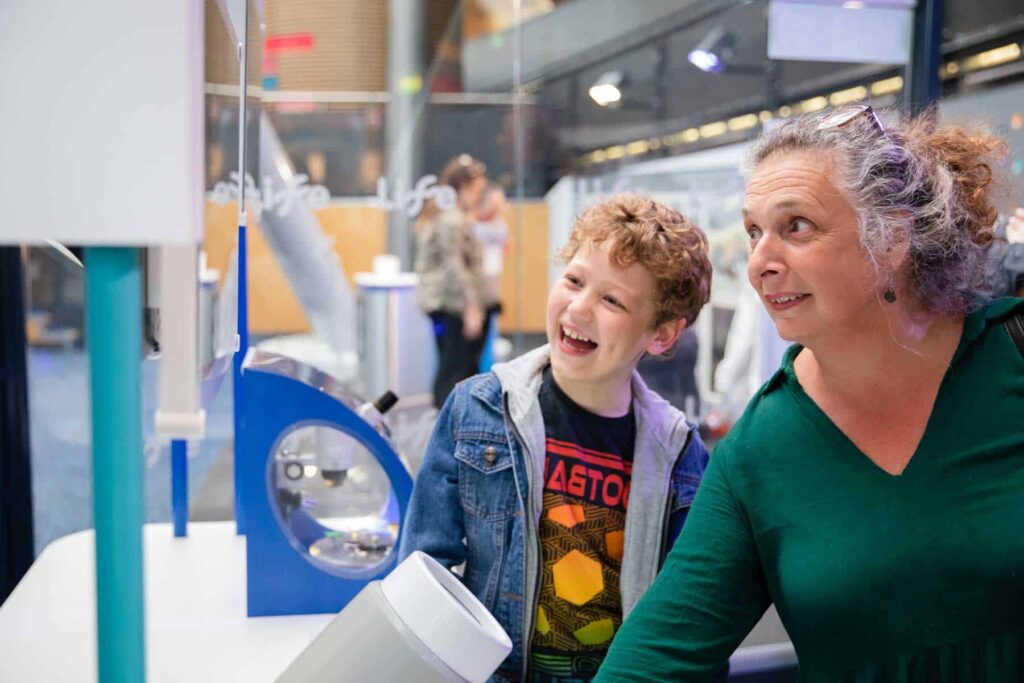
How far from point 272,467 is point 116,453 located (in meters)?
1.00

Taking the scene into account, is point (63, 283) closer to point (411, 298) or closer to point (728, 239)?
point (411, 298)

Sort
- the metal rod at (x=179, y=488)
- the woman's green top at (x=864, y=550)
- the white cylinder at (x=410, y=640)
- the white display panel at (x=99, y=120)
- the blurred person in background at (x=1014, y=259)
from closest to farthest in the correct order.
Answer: the white display panel at (x=99, y=120) → the white cylinder at (x=410, y=640) → the woman's green top at (x=864, y=550) → the metal rod at (x=179, y=488) → the blurred person in background at (x=1014, y=259)

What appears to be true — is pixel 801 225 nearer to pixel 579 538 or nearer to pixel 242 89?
pixel 579 538

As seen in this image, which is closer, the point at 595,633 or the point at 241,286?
the point at 595,633

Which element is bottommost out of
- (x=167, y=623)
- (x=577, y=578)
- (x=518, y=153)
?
(x=167, y=623)

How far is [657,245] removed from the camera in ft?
4.40

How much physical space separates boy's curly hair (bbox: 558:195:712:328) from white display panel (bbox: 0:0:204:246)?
2.76 ft

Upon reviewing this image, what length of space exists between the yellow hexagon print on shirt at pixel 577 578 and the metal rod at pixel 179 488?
2.89ft

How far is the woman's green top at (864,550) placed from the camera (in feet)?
3.46

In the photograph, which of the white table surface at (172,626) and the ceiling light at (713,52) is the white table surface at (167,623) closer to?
the white table surface at (172,626)

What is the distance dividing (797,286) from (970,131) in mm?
316

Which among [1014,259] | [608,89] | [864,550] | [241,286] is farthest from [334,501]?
[608,89]

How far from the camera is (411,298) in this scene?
461 centimetres

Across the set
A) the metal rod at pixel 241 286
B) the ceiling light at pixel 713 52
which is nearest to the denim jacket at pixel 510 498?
the metal rod at pixel 241 286
